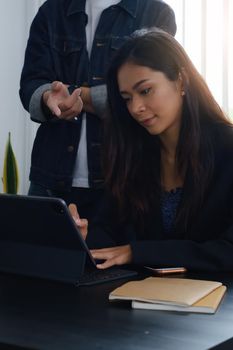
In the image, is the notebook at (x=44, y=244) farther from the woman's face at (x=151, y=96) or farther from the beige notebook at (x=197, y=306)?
the woman's face at (x=151, y=96)

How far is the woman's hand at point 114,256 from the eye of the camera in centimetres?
162

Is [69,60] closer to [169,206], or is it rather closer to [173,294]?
[169,206]

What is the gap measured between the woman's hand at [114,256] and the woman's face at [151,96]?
1.40 ft

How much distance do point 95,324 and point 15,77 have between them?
9.38ft

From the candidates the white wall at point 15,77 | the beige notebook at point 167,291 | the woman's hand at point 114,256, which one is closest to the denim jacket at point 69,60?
the woman's hand at point 114,256

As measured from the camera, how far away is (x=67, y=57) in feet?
7.06

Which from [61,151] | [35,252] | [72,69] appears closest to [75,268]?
[35,252]

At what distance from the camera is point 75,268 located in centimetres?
144

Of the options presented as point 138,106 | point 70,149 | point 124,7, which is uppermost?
point 124,7

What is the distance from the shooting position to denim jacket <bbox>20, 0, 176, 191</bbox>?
2.09m

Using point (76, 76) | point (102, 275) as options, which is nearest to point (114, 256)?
point (102, 275)

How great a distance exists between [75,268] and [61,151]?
0.72 m

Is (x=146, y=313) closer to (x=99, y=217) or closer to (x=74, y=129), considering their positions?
(x=99, y=217)

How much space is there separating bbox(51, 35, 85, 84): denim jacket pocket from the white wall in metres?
1.59
